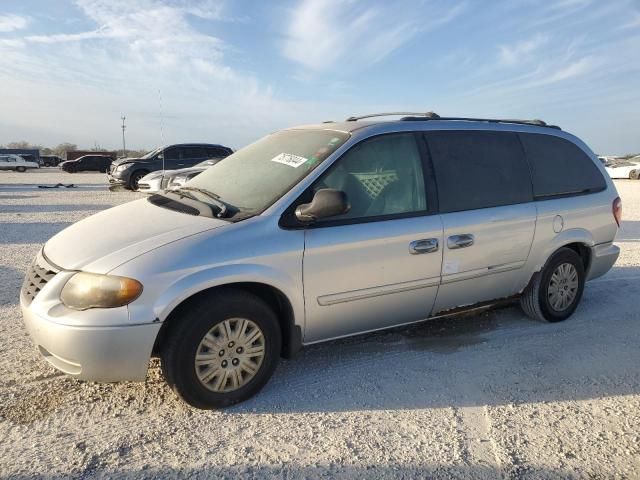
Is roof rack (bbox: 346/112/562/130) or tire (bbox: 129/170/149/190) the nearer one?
roof rack (bbox: 346/112/562/130)

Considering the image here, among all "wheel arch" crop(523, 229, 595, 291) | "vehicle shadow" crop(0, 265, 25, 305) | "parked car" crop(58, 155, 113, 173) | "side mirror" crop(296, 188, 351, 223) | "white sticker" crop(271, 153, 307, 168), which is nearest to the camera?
"side mirror" crop(296, 188, 351, 223)

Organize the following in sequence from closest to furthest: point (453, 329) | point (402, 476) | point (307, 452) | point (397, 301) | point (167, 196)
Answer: point (402, 476) → point (307, 452) → point (397, 301) → point (167, 196) → point (453, 329)

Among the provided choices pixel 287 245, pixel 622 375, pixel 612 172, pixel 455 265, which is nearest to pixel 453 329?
pixel 455 265

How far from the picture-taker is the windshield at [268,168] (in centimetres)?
340

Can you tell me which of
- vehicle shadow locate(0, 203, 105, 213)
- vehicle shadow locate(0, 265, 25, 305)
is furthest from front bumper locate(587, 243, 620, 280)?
vehicle shadow locate(0, 203, 105, 213)

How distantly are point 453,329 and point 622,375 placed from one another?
1321 mm

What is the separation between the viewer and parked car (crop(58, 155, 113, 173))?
3997cm

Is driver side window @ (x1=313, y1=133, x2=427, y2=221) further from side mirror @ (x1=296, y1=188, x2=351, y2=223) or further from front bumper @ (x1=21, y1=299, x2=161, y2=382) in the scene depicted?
front bumper @ (x1=21, y1=299, x2=161, y2=382)

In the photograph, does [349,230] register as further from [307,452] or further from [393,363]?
[307,452]

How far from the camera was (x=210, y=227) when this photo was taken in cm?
308

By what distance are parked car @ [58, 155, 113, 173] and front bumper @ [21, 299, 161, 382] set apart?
132 ft

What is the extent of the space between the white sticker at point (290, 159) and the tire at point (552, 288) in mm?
2438

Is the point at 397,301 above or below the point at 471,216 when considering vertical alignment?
below

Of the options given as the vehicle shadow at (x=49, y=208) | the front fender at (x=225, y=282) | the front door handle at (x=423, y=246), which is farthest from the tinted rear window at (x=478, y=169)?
the vehicle shadow at (x=49, y=208)
